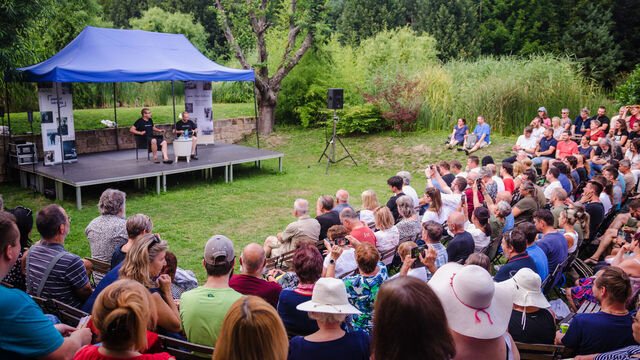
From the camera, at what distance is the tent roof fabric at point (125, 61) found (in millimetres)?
9195

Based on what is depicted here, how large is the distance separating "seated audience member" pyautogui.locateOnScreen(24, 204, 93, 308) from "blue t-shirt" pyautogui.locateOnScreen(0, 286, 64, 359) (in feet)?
3.98

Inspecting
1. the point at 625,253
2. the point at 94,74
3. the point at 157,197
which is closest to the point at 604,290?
the point at 625,253

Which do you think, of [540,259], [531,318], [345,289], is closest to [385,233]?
[540,259]

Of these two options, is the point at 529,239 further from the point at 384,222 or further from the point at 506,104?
the point at 506,104

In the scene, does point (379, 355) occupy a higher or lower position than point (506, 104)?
lower

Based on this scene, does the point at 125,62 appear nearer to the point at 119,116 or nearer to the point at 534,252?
the point at 119,116

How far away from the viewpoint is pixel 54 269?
333 centimetres

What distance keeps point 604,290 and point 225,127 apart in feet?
45.4

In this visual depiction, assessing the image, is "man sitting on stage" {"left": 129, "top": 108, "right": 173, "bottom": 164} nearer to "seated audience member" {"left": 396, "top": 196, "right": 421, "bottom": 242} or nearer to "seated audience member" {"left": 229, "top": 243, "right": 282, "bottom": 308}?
"seated audience member" {"left": 396, "top": 196, "right": 421, "bottom": 242}

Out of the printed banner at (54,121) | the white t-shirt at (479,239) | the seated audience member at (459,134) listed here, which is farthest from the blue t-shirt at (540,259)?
the printed banner at (54,121)

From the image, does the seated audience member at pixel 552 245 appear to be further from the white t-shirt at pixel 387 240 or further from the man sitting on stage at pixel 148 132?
the man sitting on stage at pixel 148 132

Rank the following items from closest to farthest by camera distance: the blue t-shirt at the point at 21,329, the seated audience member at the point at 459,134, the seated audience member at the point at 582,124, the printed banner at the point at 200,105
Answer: the blue t-shirt at the point at 21,329 → the seated audience member at the point at 582,124 → the seated audience member at the point at 459,134 → the printed banner at the point at 200,105

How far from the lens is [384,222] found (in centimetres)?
505

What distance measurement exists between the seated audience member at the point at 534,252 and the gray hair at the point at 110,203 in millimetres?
3785
